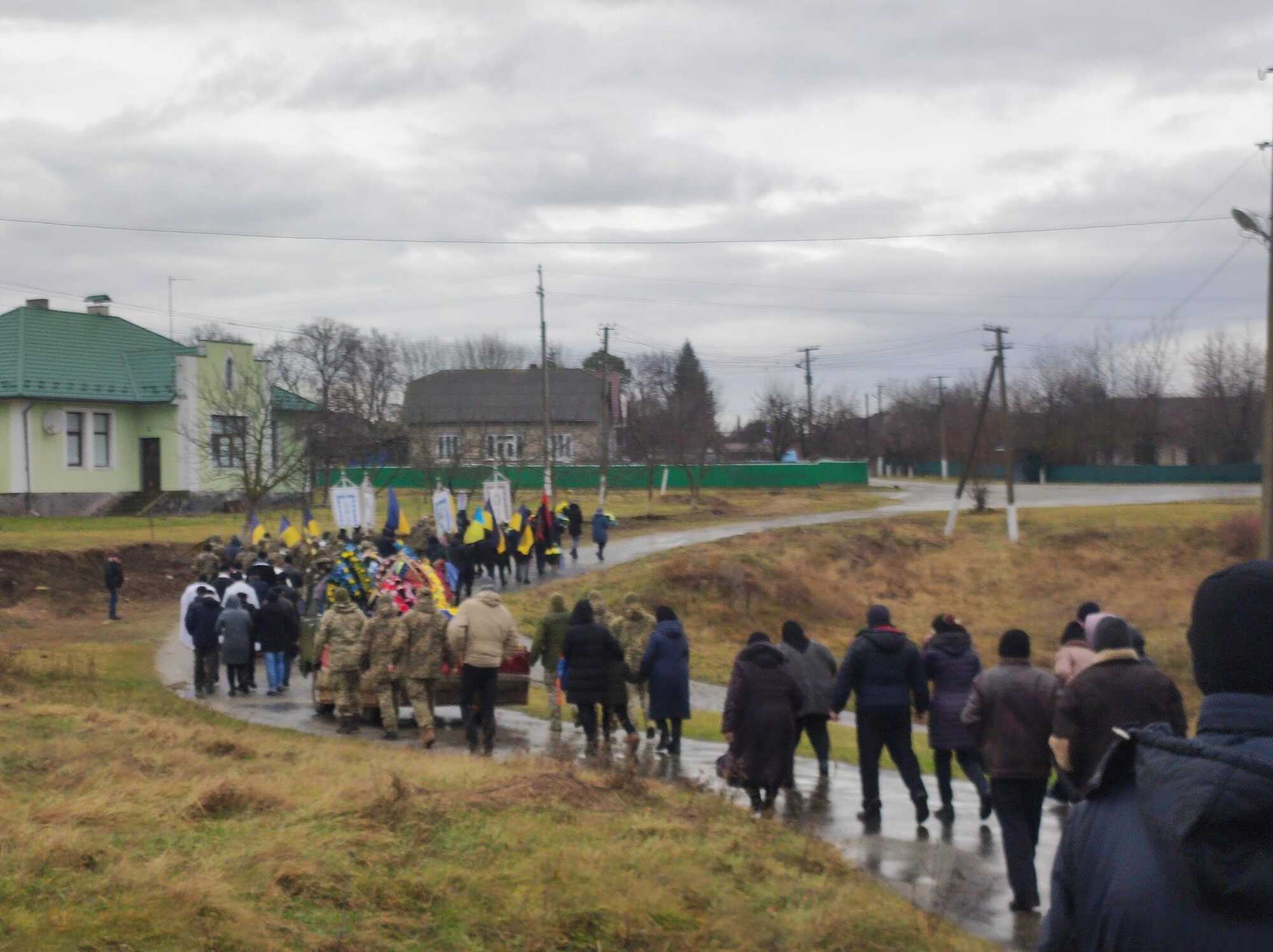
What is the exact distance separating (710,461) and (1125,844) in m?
76.7

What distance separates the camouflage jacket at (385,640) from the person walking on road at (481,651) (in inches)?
49.6

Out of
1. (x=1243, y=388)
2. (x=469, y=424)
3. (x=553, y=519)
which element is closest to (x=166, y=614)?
(x=553, y=519)

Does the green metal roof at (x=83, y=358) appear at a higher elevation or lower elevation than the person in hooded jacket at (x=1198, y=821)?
higher

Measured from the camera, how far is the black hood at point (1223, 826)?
260 cm

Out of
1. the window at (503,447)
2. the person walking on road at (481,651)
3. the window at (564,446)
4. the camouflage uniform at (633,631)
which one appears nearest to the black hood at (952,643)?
the person walking on road at (481,651)

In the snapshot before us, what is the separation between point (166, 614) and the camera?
32.0 meters

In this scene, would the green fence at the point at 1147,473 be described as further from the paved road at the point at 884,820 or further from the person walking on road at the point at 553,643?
the person walking on road at the point at 553,643

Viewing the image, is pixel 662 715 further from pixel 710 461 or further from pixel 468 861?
pixel 710 461

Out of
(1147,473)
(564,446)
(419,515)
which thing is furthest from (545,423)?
(1147,473)

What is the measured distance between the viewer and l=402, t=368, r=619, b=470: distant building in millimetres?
79125

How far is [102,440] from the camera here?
50438 millimetres

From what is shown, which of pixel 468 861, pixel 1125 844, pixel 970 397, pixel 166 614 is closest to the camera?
pixel 1125 844

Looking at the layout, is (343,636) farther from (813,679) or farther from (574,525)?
(574,525)

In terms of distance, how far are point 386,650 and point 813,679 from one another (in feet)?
18.1
